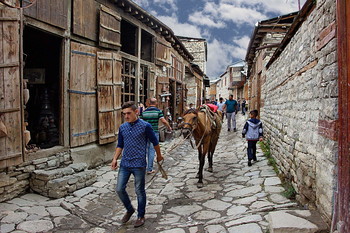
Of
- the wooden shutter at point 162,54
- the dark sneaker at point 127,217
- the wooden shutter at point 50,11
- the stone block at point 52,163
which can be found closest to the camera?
the dark sneaker at point 127,217

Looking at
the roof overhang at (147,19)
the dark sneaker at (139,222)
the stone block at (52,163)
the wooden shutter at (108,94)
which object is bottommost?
the dark sneaker at (139,222)

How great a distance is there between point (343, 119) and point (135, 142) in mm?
2613

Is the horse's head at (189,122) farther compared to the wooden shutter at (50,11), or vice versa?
the horse's head at (189,122)

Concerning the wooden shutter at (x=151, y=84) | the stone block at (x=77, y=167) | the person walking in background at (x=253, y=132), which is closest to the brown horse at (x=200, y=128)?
the person walking in background at (x=253, y=132)

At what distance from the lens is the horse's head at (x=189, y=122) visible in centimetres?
575

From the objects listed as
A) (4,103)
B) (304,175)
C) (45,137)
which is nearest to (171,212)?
(304,175)

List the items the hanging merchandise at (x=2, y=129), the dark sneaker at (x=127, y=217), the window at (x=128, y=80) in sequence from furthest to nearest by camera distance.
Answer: the window at (x=128, y=80)
the hanging merchandise at (x=2, y=129)
the dark sneaker at (x=127, y=217)

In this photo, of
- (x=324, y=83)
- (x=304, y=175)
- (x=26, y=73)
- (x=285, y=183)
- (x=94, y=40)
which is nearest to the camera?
(x=324, y=83)

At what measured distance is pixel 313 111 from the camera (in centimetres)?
387

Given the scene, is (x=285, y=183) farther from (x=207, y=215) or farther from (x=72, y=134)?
(x=72, y=134)

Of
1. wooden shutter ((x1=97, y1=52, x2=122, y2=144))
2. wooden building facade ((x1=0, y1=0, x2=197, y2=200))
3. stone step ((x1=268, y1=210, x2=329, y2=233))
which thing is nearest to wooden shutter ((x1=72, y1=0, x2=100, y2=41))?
wooden building facade ((x1=0, y1=0, x2=197, y2=200))

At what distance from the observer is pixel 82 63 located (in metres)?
6.58

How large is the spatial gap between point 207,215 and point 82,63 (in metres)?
4.50

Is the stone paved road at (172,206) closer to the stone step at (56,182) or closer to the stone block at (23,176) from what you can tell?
the stone step at (56,182)
